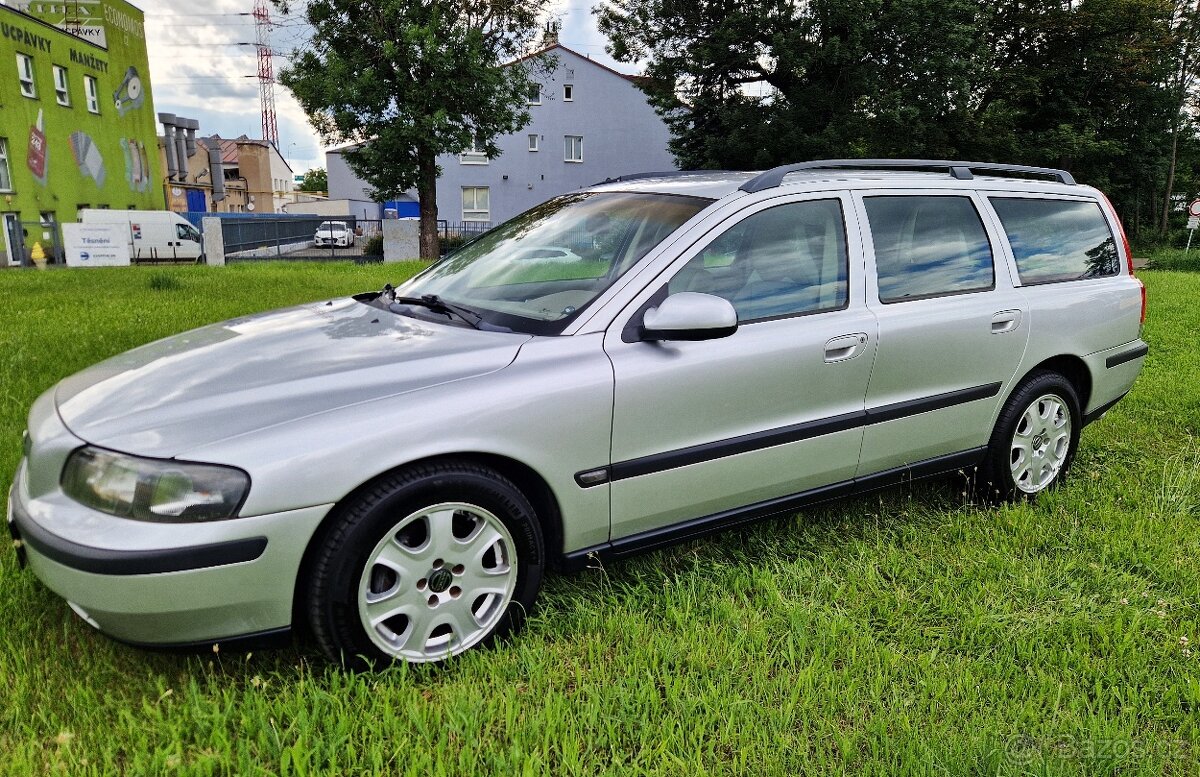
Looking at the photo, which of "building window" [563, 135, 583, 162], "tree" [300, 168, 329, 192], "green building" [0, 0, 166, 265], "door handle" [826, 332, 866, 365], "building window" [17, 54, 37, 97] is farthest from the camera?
"tree" [300, 168, 329, 192]

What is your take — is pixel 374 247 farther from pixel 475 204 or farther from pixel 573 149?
pixel 573 149

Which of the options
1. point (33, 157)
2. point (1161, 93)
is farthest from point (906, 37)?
point (33, 157)

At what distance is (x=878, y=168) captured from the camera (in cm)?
396

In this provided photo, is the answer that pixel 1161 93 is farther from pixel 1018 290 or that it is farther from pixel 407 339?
pixel 407 339

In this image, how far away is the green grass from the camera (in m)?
2.17

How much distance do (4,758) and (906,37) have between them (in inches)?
982

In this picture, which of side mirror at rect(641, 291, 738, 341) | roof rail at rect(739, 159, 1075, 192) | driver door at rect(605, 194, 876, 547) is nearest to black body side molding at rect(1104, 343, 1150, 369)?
roof rail at rect(739, 159, 1075, 192)

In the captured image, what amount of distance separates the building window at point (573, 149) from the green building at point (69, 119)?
17947mm

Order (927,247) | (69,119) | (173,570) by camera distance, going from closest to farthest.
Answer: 1. (173,570)
2. (927,247)
3. (69,119)

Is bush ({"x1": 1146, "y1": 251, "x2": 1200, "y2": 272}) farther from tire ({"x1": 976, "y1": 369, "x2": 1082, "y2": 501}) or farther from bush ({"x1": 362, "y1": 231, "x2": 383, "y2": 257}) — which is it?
bush ({"x1": 362, "y1": 231, "x2": 383, "y2": 257})

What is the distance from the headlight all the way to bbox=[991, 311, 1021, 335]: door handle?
3193 millimetres

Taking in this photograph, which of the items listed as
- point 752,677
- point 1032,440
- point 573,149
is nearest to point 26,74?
point 573,149

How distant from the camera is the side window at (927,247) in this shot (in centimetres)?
351

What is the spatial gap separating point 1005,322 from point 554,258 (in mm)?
2089
